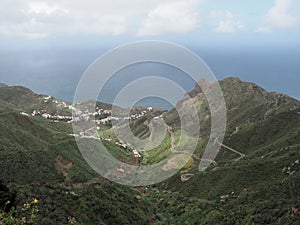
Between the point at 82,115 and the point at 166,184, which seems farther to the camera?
the point at 82,115

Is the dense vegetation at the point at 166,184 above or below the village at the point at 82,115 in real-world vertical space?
below

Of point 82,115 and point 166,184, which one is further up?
point 82,115

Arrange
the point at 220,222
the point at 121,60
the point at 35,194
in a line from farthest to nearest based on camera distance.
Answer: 1. the point at 220,222
2. the point at 35,194
3. the point at 121,60

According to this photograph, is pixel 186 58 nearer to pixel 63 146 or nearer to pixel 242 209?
pixel 242 209

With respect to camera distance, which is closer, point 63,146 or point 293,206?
point 293,206

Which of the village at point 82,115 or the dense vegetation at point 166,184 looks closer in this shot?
the dense vegetation at point 166,184

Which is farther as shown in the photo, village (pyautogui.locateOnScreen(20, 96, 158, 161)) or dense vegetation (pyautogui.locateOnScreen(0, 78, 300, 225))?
village (pyautogui.locateOnScreen(20, 96, 158, 161))

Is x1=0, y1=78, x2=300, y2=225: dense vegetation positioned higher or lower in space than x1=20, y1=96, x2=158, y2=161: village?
lower

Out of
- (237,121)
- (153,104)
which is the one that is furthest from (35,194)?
(153,104)

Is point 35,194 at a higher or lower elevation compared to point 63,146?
lower

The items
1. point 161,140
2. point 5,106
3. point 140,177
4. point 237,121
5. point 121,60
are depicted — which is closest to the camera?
point 121,60

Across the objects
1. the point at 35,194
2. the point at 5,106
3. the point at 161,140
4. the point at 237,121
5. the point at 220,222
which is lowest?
the point at 220,222
